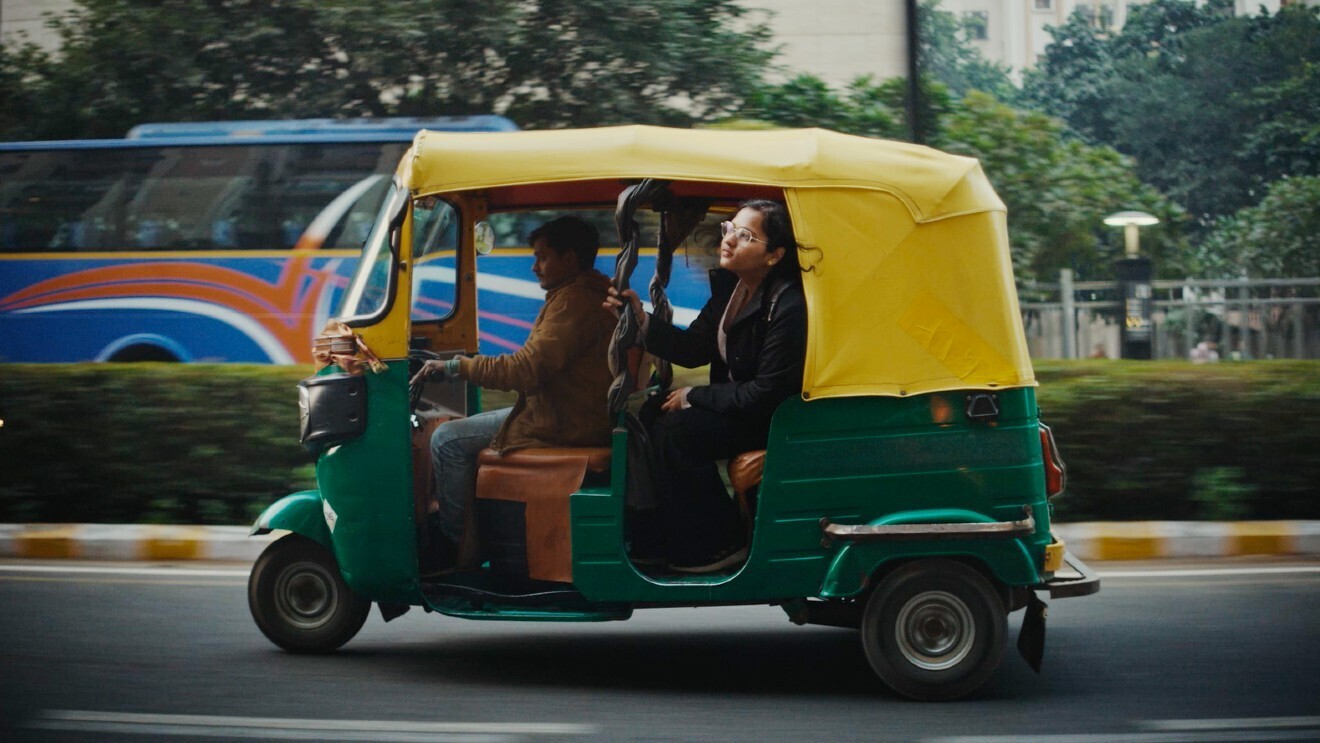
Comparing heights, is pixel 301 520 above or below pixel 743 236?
below

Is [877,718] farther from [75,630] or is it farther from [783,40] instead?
[783,40]

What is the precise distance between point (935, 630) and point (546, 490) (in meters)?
1.49

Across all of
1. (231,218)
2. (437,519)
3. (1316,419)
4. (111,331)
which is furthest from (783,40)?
(437,519)

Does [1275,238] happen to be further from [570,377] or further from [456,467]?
[456,467]

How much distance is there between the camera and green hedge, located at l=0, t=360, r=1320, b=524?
8.21m

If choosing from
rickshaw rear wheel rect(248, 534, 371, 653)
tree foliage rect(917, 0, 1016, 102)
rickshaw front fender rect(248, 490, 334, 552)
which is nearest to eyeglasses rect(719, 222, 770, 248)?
rickshaw front fender rect(248, 490, 334, 552)

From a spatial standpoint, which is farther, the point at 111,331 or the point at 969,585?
the point at 111,331

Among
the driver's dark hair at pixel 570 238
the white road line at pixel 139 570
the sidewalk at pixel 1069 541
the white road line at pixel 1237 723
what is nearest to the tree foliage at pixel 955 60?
the sidewalk at pixel 1069 541

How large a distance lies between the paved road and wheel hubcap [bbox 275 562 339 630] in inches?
6.4

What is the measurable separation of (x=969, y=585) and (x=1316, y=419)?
418 centimetres

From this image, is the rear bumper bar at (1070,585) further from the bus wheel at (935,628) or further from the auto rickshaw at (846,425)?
the bus wheel at (935,628)

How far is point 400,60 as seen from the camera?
16469 millimetres

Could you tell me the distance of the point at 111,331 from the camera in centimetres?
1492

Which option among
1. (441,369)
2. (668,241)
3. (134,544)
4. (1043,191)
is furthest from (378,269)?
(1043,191)
